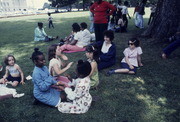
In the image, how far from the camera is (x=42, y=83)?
342cm

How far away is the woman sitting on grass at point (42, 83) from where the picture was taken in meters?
3.40

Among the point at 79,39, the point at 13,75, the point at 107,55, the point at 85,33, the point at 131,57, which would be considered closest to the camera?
the point at 13,75

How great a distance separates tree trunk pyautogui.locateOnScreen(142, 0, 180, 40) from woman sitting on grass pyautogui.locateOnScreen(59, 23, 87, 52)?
3971 millimetres

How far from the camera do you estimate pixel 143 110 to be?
3604 mm

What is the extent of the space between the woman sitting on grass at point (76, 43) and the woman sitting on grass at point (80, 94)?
446 cm

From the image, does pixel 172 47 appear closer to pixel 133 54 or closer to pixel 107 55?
pixel 133 54

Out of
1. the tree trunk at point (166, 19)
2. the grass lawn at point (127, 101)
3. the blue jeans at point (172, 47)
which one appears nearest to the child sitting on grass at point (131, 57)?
the grass lawn at point (127, 101)

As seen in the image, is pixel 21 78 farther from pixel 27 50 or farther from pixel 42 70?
pixel 27 50

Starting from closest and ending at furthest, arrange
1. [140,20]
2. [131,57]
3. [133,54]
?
1. [133,54]
2. [131,57]
3. [140,20]

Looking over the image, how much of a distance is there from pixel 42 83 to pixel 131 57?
3.31 m

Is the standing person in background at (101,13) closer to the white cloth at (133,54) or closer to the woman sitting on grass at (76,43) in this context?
the woman sitting on grass at (76,43)

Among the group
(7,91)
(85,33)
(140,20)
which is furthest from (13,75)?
(140,20)

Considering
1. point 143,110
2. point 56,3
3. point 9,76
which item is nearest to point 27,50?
point 9,76

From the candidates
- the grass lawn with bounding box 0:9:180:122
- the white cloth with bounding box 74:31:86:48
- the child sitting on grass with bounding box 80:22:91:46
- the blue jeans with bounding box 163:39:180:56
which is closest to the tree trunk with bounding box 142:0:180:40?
the blue jeans with bounding box 163:39:180:56
